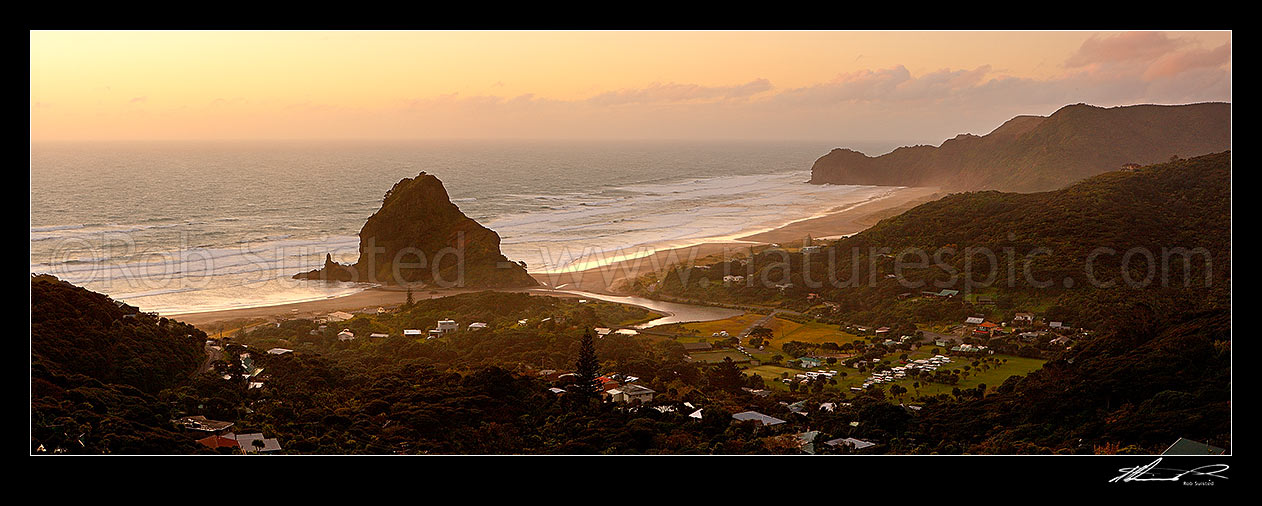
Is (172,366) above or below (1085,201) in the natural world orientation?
below

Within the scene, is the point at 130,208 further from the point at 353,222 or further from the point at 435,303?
the point at 435,303

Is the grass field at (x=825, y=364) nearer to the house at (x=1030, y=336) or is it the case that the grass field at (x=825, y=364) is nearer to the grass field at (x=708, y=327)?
the grass field at (x=708, y=327)

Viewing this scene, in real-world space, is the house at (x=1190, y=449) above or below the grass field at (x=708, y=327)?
below

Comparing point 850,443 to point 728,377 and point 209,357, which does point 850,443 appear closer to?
point 728,377
